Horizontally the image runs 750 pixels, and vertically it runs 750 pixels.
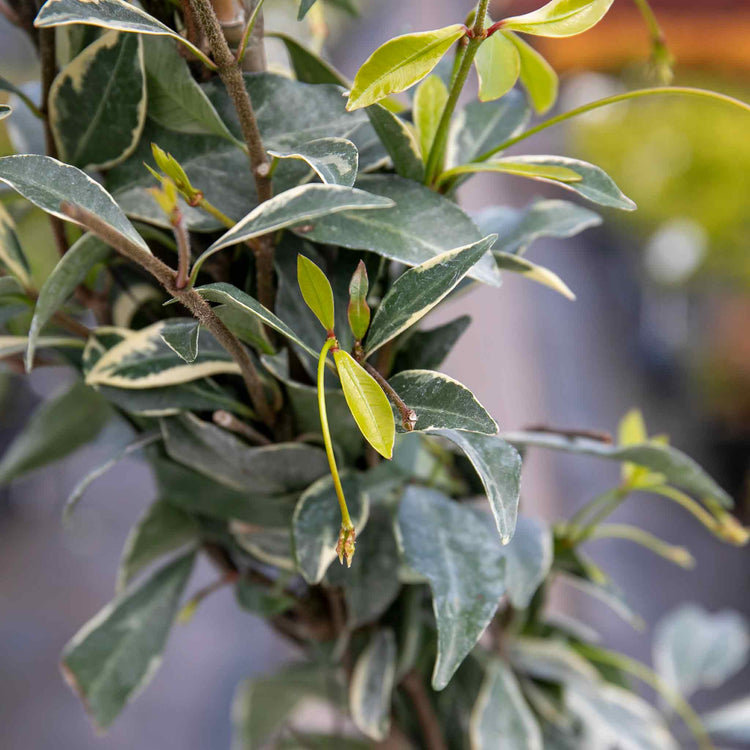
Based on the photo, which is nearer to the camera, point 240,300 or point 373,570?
point 240,300

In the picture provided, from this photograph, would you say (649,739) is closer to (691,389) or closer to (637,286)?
(691,389)

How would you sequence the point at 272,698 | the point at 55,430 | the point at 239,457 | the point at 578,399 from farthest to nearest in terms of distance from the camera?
1. the point at 578,399
2. the point at 272,698
3. the point at 55,430
4. the point at 239,457

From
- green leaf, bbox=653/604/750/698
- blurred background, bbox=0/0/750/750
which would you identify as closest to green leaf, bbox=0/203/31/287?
blurred background, bbox=0/0/750/750

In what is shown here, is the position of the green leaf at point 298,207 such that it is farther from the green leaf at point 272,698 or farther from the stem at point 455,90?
the green leaf at point 272,698

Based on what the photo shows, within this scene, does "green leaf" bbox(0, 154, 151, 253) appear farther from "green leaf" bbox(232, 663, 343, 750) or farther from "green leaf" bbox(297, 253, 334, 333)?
"green leaf" bbox(232, 663, 343, 750)

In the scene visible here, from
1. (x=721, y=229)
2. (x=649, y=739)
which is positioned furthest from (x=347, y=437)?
(x=721, y=229)

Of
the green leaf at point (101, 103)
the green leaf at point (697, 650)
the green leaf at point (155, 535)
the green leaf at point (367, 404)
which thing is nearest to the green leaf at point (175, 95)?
the green leaf at point (101, 103)

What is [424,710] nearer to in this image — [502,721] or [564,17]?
[502,721]

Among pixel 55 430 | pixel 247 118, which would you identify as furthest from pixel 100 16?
pixel 55 430
